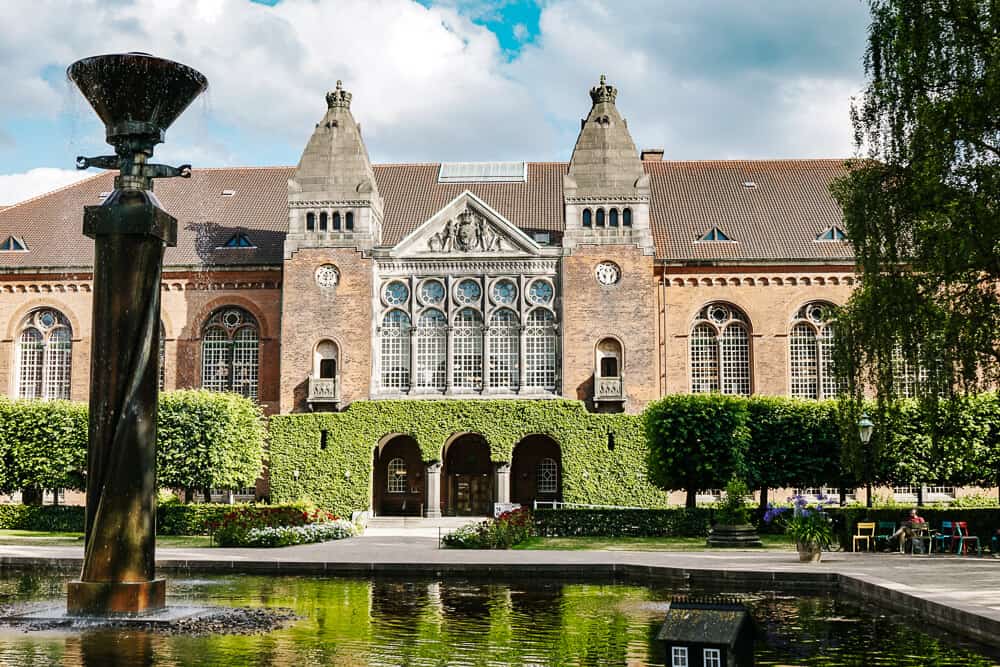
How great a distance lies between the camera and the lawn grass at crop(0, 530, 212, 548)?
3009 centimetres

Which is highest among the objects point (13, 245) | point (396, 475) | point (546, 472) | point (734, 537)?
point (13, 245)

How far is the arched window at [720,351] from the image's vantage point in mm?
46594

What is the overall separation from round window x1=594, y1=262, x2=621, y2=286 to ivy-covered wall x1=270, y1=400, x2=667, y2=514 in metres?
5.44

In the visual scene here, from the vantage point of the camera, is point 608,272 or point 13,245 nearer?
point 608,272

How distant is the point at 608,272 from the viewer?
45.4m

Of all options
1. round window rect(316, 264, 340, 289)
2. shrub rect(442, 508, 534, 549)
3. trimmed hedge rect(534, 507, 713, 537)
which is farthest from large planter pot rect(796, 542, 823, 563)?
round window rect(316, 264, 340, 289)

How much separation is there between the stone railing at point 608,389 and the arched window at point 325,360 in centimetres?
1122

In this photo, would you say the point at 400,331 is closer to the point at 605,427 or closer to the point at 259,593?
the point at 605,427

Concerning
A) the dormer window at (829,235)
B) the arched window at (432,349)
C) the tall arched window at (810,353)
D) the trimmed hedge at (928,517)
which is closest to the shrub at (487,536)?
the trimmed hedge at (928,517)


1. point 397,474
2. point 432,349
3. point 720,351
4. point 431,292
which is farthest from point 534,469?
point 720,351

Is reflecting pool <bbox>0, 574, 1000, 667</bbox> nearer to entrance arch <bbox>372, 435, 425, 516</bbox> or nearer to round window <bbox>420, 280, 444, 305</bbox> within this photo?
round window <bbox>420, 280, 444, 305</bbox>

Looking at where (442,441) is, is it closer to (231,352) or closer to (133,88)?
(231,352)

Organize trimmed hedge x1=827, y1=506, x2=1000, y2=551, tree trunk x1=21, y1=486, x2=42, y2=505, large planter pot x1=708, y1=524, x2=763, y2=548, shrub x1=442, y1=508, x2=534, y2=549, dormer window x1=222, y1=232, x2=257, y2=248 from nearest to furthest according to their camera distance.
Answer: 1. shrub x1=442, y1=508, x2=534, y2=549
2. trimmed hedge x1=827, y1=506, x2=1000, y2=551
3. large planter pot x1=708, y1=524, x2=763, y2=548
4. tree trunk x1=21, y1=486, x2=42, y2=505
5. dormer window x1=222, y1=232, x2=257, y2=248

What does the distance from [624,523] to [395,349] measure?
1593 centimetres
